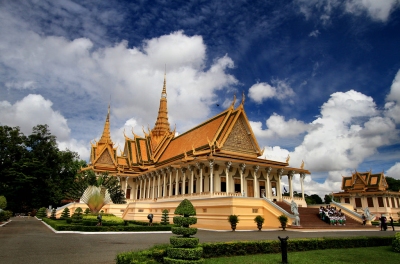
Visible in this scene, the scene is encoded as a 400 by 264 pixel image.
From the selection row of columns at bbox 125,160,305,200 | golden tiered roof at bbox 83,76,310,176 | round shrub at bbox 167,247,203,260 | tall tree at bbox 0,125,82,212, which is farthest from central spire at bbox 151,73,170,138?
round shrub at bbox 167,247,203,260

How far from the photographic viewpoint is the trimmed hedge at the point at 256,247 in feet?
20.5

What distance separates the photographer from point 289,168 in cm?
2647

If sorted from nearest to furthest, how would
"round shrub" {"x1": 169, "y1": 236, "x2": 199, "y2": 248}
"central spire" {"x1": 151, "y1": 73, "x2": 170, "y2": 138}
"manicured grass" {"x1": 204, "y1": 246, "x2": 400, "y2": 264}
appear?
"round shrub" {"x1": 169, "y1": 236, "x2": 199, "y2": 248}, "manicured grass" {"x1": 204, "y1": 246, "x2": 400, "y2": 264}, "central spire" {"x1": 151, "y1": 73, "x2": 170, "y2": 138}

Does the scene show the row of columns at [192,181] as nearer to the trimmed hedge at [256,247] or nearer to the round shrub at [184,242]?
the trimmed hedge at [256,247]

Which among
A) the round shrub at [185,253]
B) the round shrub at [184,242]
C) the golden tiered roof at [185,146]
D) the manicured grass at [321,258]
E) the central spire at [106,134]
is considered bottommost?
the manicured grass at [321,258]

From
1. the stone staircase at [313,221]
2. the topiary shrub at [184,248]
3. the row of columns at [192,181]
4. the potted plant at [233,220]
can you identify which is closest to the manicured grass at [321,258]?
the topiary shrub at [184,248]

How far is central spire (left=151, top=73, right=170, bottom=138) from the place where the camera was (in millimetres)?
43469

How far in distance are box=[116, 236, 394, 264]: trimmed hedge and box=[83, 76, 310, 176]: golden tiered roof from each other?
12543 millimetres

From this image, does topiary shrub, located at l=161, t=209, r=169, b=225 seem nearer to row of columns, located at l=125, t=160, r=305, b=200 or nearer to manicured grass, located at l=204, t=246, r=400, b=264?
row of columns, located at l=125, t=160, r=305, b=200

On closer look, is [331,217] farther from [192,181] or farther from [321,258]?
[321,258]

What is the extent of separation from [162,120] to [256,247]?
37543 millimetres

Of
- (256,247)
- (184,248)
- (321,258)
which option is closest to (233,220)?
(256,247)

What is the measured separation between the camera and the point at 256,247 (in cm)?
825

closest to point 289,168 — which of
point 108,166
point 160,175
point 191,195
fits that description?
point 191,195
